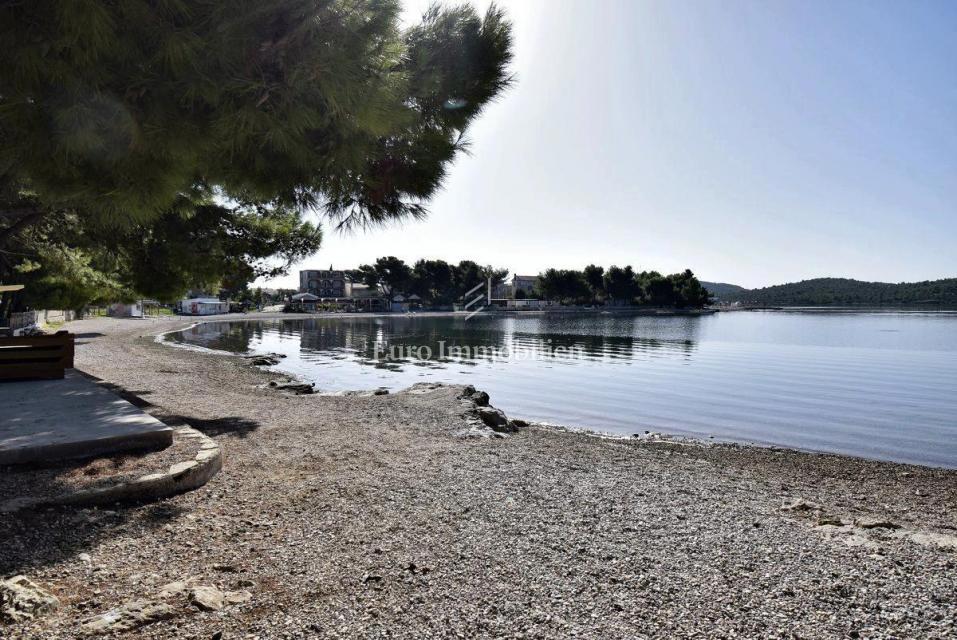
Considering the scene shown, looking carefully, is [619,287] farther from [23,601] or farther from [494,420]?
[23,601]

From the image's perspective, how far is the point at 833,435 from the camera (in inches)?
483

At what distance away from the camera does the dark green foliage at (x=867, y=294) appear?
141m

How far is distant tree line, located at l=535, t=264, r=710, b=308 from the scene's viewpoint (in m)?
116

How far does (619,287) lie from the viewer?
12481 cm

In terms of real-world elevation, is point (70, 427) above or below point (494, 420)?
above

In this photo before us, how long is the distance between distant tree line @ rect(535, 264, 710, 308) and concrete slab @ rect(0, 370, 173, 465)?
111115 millimetres

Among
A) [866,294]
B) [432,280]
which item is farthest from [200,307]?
[866,294]

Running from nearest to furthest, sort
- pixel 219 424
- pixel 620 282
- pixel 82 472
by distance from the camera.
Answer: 1. pixel 82 472
2. pixel 219 424
3. pixel 620 282

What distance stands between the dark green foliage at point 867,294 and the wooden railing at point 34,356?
180 meters

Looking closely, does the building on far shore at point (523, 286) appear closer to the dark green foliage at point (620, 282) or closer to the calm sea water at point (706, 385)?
the dark green foliage at point (620, 282)

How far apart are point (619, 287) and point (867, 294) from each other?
91.9 meters

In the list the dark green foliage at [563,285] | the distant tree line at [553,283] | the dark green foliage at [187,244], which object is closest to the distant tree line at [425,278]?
the distant tree line at [553,283]

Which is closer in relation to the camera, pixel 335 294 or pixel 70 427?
pixel 70 427

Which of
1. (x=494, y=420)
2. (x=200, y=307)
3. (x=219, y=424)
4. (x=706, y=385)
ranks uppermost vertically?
(x=200, y=307)
